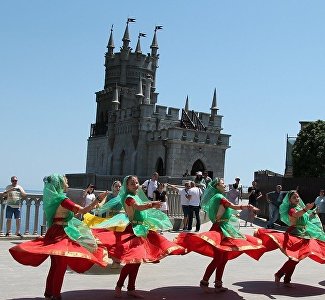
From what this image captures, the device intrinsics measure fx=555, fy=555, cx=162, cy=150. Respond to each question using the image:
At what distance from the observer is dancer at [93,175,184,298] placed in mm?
7642

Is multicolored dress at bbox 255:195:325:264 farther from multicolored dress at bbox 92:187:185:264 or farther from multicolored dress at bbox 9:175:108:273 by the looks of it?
multicolored dress at bbox 9:175:108:273

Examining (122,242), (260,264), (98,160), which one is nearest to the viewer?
(122,242)

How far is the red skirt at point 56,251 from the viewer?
23.1 feet

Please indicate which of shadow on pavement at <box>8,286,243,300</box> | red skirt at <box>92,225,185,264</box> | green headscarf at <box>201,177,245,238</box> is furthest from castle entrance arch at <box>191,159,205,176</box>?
red skirt at <box>92,225,185,264</box>

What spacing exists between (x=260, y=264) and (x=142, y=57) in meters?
59.8

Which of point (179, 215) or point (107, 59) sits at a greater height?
point (107, 59)

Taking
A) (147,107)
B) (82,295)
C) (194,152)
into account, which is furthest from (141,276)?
(147,107)

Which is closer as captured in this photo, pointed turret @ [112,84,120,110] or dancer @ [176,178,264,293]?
dancer @ [176,178,264,293]

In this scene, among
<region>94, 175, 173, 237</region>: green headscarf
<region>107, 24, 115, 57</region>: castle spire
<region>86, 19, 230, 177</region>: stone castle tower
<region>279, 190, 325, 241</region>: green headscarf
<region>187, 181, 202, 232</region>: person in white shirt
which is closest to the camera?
<region>94, 175, 173, 237</region>: green headscarf

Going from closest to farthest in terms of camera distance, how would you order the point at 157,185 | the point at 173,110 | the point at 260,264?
1. the point at 260,264
2. the point at 157,185
3. the point at 173,110

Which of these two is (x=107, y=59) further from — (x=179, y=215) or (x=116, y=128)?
(x=179, y=215)

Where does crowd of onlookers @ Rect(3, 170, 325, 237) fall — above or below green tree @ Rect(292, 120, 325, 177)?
below

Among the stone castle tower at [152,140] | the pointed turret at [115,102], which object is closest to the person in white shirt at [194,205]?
the stone castle tower at [152,140]

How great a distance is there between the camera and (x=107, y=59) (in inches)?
2864
